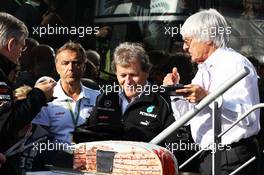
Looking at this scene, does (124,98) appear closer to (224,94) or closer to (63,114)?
(63,114)

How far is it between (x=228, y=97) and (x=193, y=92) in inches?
9.5

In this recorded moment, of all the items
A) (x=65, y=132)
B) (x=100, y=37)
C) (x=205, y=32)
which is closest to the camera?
(x=205, y=32)

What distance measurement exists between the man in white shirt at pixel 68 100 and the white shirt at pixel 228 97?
113 centimetres

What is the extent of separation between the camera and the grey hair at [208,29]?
4.55 meters

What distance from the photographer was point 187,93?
4285 millimetres

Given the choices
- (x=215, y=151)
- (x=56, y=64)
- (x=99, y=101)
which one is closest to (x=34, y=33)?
(x=56, y=64)

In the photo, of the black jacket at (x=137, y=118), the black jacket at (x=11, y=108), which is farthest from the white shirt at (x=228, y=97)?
the black jacket at (x=11, y=108)

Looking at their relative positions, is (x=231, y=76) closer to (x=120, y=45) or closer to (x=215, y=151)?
(x=215, y=151)

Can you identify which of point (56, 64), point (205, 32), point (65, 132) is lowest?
point (65, 132)

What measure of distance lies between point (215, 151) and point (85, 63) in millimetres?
1567

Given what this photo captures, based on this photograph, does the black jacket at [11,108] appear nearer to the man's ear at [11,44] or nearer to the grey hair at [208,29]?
the man's ear at [11,44]

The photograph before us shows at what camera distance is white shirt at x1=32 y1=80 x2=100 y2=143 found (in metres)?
5.41

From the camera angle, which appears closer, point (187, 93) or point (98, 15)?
point (187, 93)

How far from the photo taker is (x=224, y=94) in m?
4.40
